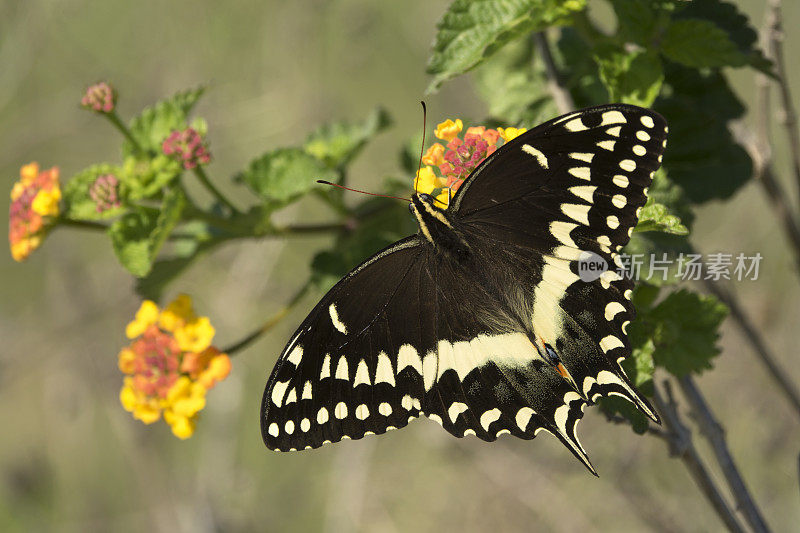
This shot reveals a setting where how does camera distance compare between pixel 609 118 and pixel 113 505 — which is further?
pixel 113 505

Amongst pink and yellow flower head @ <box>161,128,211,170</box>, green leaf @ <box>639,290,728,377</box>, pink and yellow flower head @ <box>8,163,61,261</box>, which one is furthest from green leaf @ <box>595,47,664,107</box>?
pink and yellow flower head @ <box>8,163,61,261</box>

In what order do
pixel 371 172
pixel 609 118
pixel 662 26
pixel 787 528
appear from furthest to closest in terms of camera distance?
pixel 371 172
pixel 787 528
pixel 662 26
pixel 609 118

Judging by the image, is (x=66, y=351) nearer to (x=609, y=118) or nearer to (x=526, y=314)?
(x=526, y=314)

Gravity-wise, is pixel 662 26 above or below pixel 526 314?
above

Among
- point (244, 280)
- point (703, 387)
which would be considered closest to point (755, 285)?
point (703, 387)

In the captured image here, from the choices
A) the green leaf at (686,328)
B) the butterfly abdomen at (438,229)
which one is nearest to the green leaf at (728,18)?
the green leaf at (686,328)

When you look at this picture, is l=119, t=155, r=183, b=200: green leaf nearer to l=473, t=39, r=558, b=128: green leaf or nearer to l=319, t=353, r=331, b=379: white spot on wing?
l=319, t=353, r=331, b=379: white spot on wing

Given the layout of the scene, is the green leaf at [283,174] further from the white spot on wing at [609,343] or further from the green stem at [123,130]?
the white spot on wing at [609,343]
